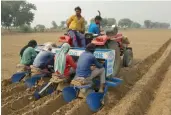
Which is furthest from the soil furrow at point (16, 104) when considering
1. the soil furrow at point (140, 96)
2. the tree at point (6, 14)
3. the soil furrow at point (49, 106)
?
the tree at point (6, 14)

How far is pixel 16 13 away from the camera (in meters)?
46.8

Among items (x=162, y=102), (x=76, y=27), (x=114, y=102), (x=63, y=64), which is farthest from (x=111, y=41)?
(x=162, y=102)

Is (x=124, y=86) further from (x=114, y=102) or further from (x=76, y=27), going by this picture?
(x=76, y=27)

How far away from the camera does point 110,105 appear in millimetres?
6457

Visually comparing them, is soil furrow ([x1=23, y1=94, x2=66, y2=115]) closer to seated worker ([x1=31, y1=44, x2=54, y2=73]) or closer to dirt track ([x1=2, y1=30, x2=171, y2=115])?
dirt track ([x1=2, y1=30, x2=171, y2=115])

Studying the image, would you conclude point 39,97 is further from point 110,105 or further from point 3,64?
point 3,64

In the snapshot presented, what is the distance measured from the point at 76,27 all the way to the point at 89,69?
7.09 feet

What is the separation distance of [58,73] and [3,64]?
5.23m

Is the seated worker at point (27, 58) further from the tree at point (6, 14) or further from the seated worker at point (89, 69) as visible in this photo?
the tree at point (6, 14)

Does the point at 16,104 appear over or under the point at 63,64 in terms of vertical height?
under

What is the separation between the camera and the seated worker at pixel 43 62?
7.46 meters

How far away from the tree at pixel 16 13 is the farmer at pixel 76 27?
124ft

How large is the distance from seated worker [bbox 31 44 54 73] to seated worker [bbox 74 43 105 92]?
118 centimetres

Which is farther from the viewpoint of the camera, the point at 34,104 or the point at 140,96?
the point at 140,96
